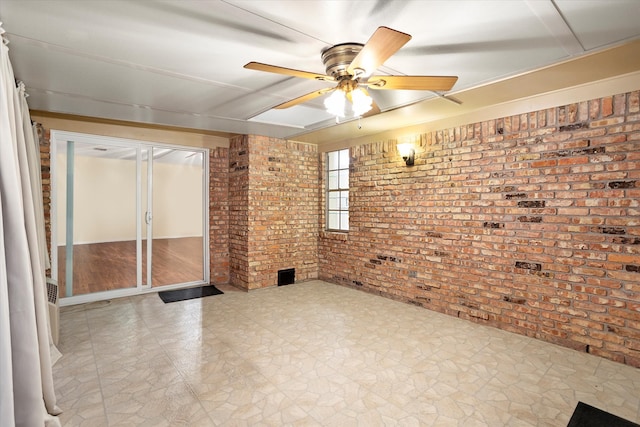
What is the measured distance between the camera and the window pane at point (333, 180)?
561cm

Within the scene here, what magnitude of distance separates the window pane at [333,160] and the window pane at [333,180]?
105mm

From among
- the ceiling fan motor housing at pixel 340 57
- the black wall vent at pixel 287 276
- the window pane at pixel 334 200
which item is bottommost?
the black wall vent at pixel 287 276

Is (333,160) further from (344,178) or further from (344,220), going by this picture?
(344,220)

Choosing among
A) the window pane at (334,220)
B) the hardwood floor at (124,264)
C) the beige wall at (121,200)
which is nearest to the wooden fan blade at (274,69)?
the window pane at (334,220)

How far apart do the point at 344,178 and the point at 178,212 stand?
2.77 m

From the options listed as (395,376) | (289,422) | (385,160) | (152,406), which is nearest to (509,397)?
(395,376)

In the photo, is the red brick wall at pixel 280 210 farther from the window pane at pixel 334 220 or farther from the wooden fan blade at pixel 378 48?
the wooden fan blade at pixel 378 48

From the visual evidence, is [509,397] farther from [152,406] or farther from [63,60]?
[63,60]

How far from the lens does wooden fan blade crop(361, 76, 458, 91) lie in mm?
2076

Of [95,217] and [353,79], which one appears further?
[95,217]

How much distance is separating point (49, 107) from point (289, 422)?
13.3ft

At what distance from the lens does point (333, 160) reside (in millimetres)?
5668

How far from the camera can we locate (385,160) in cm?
466

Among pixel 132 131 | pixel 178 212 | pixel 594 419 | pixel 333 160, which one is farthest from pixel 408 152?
pixel 132 131
